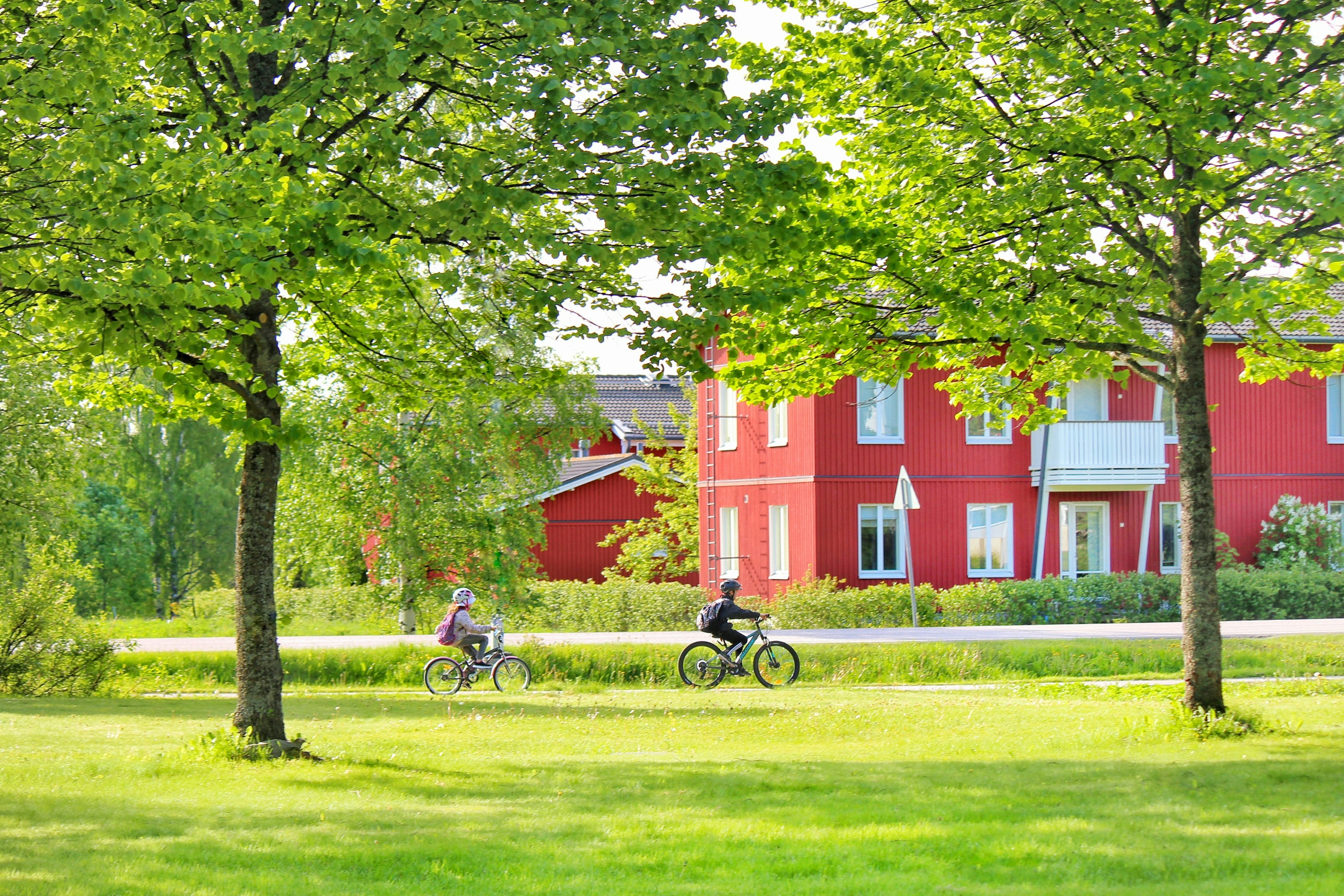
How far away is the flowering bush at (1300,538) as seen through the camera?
110 feet

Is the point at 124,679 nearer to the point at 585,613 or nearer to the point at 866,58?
the point at 585,613

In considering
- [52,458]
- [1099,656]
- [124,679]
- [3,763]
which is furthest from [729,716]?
[52,458]

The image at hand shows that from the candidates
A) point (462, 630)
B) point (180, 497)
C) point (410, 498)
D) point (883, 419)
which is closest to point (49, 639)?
point (462, 630)

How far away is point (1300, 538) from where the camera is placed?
3375cm

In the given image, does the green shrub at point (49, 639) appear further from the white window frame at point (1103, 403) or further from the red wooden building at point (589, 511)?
the white window frame at point (1103, 403)

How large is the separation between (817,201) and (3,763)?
879 cm

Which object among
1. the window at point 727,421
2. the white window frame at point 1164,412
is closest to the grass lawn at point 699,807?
the white window frame at point 1164,412

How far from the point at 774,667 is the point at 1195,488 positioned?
346 inches

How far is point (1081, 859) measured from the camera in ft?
24.3

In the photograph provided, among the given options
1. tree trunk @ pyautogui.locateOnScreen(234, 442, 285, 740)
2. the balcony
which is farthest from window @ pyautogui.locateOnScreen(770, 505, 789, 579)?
tree trunk @ pyautogui.locateOnScreen(234, 442, 285, 740)

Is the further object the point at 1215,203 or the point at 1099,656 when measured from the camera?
the point at 1099,656

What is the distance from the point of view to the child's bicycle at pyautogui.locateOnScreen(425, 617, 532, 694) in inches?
774

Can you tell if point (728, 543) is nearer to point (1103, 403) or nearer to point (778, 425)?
point (778, 425)

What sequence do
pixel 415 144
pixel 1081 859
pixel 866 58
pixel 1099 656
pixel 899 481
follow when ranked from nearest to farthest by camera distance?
pixel 1081 859
pixel 415 144
pixel 866 58
pixel 1099 656
pixel 899 481
